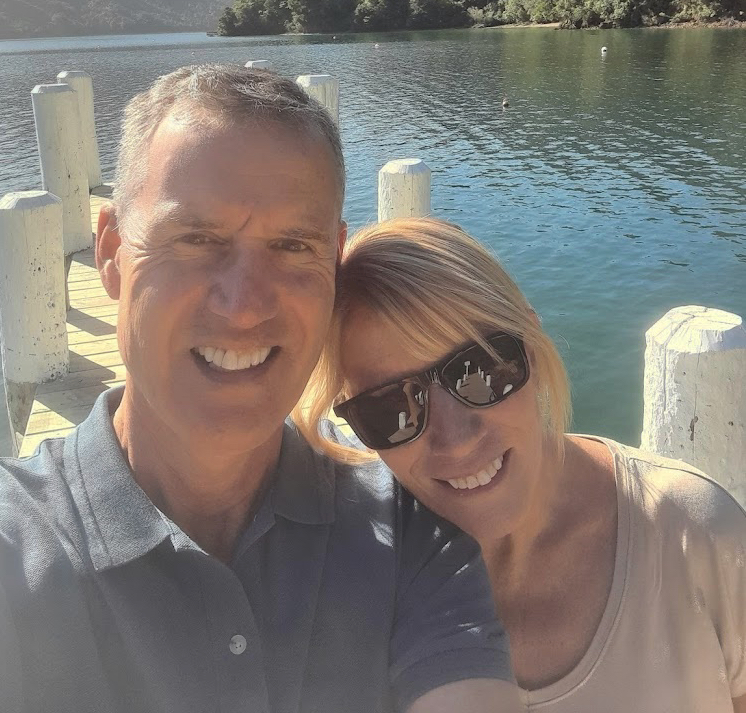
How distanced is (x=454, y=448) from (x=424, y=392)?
0.50 feet

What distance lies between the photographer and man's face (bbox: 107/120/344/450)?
1471 mm

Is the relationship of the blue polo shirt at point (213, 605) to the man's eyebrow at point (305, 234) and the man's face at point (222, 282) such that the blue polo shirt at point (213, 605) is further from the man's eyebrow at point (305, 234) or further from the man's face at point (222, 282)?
the man's eyebrow at point (305, 234)

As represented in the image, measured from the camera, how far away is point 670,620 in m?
1.83

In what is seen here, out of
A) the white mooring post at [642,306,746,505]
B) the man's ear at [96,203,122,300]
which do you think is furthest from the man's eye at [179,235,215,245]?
the white mooring post at [642,306,746,505]

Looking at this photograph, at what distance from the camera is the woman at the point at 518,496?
1.80 m

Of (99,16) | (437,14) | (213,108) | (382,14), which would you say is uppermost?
(99,16)

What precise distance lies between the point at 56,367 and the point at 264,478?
3.63m

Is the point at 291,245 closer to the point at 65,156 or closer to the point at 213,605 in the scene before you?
the point at 213,605

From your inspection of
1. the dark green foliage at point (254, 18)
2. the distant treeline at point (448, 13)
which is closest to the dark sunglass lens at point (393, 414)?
the distant treeline at point (448, 13)

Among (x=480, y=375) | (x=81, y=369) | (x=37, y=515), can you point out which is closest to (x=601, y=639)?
(x=480, y=375)

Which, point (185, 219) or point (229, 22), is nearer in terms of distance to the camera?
point (185, 219)

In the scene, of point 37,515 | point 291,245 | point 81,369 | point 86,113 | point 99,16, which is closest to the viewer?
point 37,515

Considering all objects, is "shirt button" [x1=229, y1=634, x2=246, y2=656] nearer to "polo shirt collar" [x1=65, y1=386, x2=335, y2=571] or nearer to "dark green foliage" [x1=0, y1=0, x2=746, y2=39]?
"polo shirt collar" [x1=65, y1=386, x2=335, y2=571]

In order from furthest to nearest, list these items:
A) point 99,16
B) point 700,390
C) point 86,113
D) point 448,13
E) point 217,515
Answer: point 99,16 → point 448,13 → point 86,113 → point 700,390 → point 217,515
